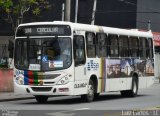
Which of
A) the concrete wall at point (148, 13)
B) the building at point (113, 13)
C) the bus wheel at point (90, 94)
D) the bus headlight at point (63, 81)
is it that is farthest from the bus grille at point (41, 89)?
the concrete wall at point (148, 13)

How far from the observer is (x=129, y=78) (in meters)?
27.0

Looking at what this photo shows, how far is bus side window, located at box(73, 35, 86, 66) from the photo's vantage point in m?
22.1

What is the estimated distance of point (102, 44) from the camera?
79.7 ft

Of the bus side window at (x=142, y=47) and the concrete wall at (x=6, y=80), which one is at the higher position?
the bus side window at (x=142, y=47)

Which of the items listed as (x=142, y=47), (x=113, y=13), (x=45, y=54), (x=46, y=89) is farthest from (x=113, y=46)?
(x=113, y=13)

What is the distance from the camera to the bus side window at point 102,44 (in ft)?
78.8

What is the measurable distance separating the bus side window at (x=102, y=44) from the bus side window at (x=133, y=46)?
2753 mm

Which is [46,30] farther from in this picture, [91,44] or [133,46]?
[133,46]

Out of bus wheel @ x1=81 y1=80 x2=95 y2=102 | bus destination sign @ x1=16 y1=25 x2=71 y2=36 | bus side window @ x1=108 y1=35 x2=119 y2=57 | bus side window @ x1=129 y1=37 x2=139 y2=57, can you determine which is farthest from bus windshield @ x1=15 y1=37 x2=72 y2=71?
bus side window @ x1=129 y1=37 x2=139 y2=57

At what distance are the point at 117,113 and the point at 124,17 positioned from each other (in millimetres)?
36190

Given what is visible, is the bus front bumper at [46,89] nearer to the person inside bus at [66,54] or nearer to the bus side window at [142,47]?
the person inside bus at [66,54]

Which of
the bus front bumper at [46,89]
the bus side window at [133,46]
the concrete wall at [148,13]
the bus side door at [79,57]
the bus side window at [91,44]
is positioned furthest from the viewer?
the concrete wall at [148,13]

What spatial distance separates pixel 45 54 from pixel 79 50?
1356mm

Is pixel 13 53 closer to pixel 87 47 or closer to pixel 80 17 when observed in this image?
pixel 87 47
